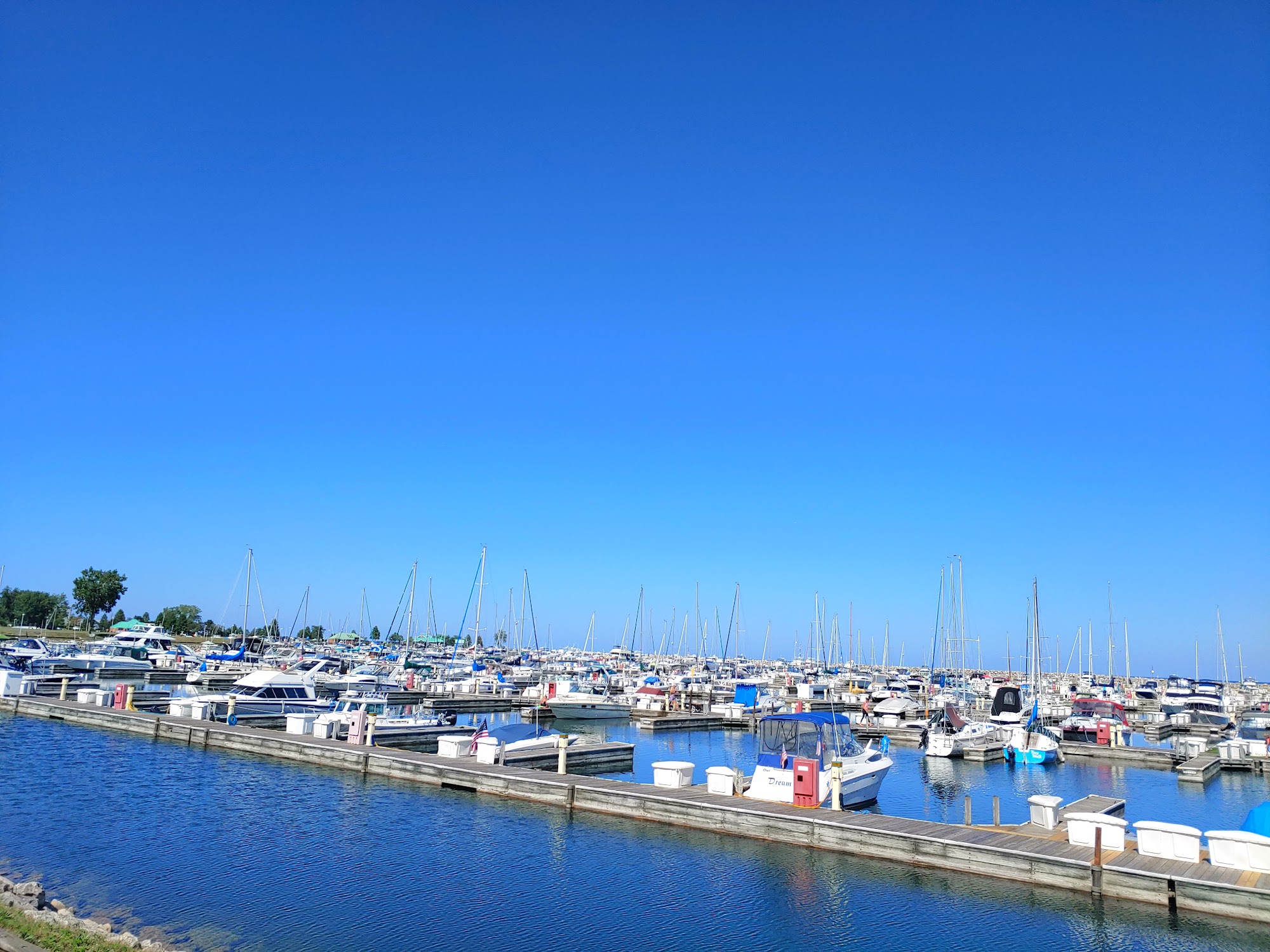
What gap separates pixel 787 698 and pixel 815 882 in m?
65.8

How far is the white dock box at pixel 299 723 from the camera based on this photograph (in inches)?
1559

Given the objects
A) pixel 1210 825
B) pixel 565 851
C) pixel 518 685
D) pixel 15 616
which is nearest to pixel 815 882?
pixel 565 851

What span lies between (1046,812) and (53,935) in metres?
23.0


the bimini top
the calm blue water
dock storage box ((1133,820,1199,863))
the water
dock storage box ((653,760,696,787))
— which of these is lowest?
the calm blue water

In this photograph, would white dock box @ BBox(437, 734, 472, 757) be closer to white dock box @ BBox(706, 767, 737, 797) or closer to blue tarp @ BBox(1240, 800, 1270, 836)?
white dock box @ BBox(706, 767, 737, 797)

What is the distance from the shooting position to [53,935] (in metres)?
13.9

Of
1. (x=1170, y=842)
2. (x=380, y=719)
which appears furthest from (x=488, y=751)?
(x=1170, y=842)

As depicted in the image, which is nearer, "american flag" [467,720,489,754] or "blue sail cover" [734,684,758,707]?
"american flag" [467,720,489,754]

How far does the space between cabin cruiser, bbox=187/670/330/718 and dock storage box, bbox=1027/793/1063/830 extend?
36813 mm

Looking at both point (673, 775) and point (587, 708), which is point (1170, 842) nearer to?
point (673, 775)

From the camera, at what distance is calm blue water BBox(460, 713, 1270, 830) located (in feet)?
115

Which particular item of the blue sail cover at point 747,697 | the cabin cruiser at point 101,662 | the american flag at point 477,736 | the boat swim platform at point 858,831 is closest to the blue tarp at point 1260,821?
the boat swim platform at point 858,831

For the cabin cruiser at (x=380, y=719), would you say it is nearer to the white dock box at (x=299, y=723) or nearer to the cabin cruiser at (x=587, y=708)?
the white dock box at (x=299, y=723)

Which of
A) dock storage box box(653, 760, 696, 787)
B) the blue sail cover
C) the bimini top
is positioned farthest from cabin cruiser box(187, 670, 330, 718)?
the blue sail cover
